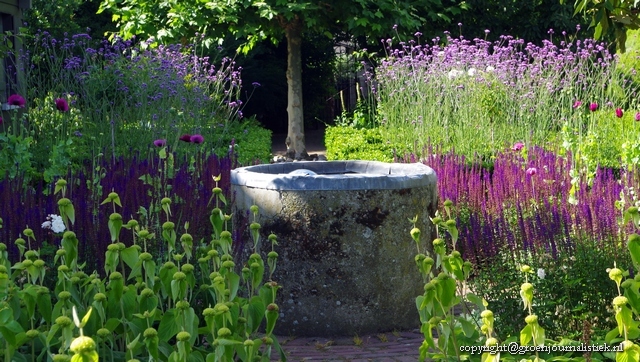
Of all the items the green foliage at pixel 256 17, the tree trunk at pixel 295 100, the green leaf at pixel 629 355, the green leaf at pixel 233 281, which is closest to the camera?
the green leaf at pixel 629 355

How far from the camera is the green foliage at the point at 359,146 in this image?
10.2m

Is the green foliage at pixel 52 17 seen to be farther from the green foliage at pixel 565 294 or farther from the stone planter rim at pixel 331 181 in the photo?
the green foliage at pixel 565 294

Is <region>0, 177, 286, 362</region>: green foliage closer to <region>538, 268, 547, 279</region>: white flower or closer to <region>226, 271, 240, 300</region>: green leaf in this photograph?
<region>226, 271, 240, 300</region>: green leaf

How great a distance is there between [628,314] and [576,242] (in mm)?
1734

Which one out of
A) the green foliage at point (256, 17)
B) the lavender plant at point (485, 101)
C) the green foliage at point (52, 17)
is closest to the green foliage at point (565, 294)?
the lavender plant at point (485, 101)

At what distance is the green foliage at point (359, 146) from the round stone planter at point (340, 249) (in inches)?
192

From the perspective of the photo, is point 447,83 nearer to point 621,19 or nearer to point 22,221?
point 621,19

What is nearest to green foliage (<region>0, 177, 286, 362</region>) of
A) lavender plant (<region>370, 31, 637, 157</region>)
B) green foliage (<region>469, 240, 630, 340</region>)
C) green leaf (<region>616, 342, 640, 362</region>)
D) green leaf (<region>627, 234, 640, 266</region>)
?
Answer: green leaf (<region>616, 342, 640, 362</region>)

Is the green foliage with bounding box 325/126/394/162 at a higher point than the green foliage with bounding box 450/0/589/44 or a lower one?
lower

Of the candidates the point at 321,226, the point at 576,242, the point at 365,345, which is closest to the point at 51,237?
the point at 321,226

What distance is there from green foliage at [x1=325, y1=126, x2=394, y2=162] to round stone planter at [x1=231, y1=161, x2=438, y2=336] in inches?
192

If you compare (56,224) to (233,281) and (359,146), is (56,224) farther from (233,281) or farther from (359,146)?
(359,146)

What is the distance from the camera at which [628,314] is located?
243 cm

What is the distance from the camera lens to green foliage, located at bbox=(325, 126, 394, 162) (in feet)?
33.6
